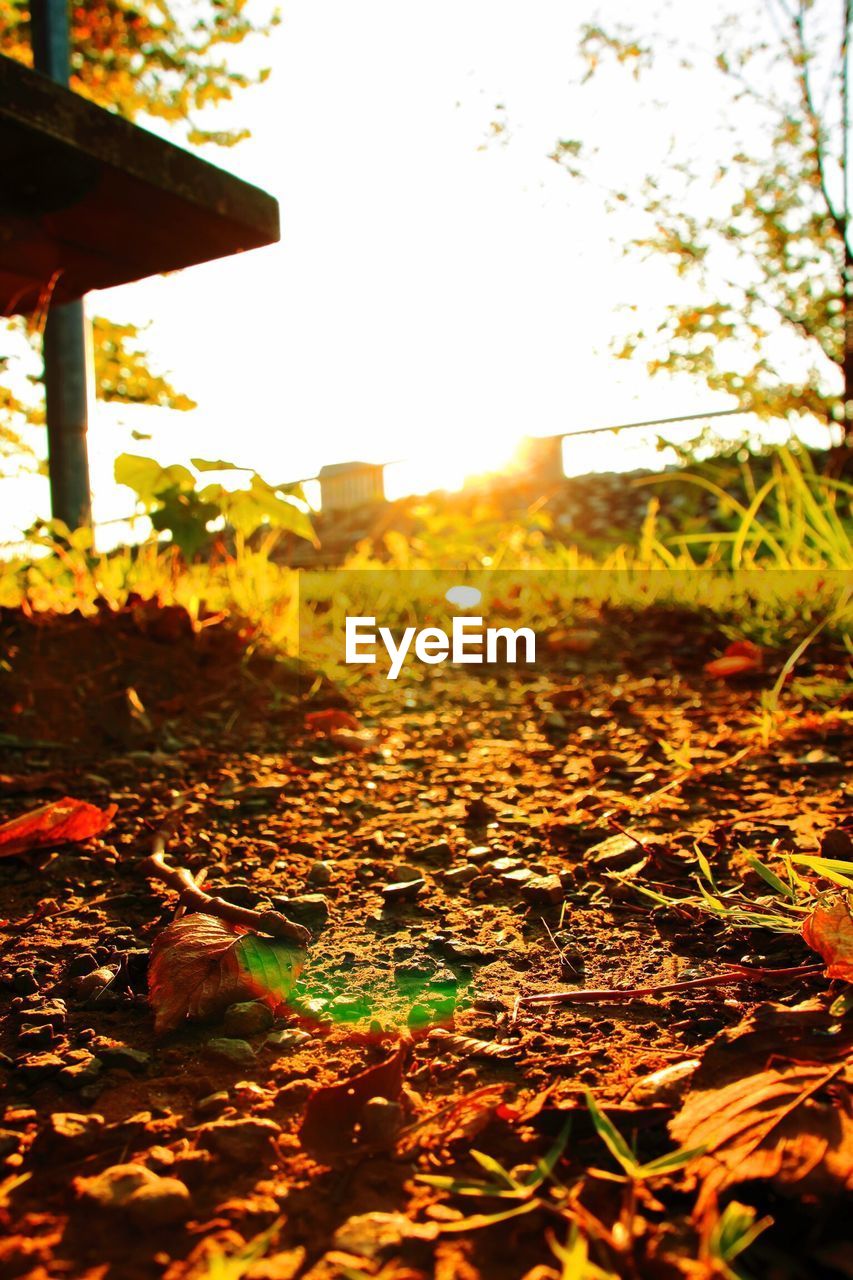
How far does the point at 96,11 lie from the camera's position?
17.8 feet

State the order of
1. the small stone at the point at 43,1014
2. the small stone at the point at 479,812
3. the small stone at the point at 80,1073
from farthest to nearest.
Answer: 1. the small stone at the point at 479,812
2. the small stone at the point at 43,1014
3. the small stone at the point at 80,1073

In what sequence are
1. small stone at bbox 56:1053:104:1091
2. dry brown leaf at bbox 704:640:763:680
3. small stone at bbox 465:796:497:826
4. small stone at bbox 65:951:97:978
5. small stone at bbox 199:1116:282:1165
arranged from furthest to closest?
dry brown leaf at bbox 704:640:763:680 → small stone at bbox 465:796:497:826 → small stone at bbox 65:951:97:978 → small stone at bbox 56:1053:104:1091 → small stone at bbox 199:1116:282:1165

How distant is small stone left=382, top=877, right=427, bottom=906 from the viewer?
1320 millimetres

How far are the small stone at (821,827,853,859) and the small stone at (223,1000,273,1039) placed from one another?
82 centimetres

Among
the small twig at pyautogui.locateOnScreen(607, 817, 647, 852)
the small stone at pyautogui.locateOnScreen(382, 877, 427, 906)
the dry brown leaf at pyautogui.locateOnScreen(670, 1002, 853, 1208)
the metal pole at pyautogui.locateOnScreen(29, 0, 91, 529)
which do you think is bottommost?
the small stone at pyautogui.locateOnScreen(382, 877, 427, 906)

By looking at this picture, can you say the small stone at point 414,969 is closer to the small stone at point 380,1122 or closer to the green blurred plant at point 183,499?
the small stone at point 380,1122

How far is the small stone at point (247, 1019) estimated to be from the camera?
96 centimetres

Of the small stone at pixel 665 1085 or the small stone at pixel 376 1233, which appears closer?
the small stone at pixel 376 1233

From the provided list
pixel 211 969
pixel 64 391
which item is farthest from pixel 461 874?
pixel 64 391

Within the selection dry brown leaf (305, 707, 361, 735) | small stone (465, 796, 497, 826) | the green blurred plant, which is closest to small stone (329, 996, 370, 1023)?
small stone (465, 796, 497, 826)

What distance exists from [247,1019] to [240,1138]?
214mm

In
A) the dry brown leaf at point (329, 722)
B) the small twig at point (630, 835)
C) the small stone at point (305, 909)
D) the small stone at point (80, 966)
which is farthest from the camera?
the dry brown leaf at point (329, 722)

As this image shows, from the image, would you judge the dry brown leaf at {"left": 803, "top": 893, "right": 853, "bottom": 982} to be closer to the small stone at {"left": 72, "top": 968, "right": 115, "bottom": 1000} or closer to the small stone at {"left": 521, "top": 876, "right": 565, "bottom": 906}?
the small stone at {"left": 521, "top": 876, "right": 565, "bottom": 906}

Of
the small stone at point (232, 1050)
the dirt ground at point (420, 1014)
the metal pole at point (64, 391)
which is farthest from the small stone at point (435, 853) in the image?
the metal pole at point (64, 391)
